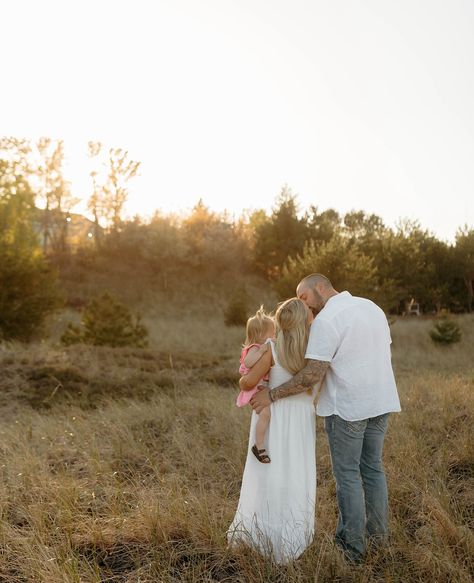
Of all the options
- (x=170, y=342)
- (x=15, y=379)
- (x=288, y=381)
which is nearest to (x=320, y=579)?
(x=288, y=381)

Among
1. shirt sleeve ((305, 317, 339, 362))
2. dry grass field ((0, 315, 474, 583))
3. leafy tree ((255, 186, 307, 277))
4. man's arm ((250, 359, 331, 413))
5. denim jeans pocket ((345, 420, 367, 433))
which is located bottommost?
dry grass field ((0, 315, 474, 583))

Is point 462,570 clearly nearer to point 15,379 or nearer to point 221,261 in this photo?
point 15,379

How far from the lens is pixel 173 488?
16.7ft

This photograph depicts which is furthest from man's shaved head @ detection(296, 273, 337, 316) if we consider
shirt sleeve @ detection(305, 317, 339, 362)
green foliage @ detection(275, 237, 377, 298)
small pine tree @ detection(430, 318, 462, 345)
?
small pine tree @ detection(430, 318, 462, 345)

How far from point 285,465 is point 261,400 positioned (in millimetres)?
476

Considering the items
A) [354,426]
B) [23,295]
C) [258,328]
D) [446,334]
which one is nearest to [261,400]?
[258,328]

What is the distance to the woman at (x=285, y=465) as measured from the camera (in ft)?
12.8

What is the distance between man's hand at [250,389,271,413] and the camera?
12.9 ft

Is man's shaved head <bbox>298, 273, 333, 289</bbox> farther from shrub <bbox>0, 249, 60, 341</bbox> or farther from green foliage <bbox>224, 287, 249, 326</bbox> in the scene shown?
green foliage <bbox>224, 287, 249, 326</bbox>

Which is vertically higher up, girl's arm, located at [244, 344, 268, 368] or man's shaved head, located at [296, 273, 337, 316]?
man's shaved head, located at [296, 273, 337, 316]

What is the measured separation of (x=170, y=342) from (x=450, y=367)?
10.7 meters

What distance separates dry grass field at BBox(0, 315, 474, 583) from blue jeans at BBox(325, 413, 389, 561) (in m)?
0.15

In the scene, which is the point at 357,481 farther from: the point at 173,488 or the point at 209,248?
the point at 209,248

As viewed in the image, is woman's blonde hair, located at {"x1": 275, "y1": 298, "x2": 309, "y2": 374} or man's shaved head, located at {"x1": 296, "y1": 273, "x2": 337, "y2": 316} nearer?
woman's blonde hair, located at {"x1": 275, "y1": 298, "x2": 309, "y2": 374}
